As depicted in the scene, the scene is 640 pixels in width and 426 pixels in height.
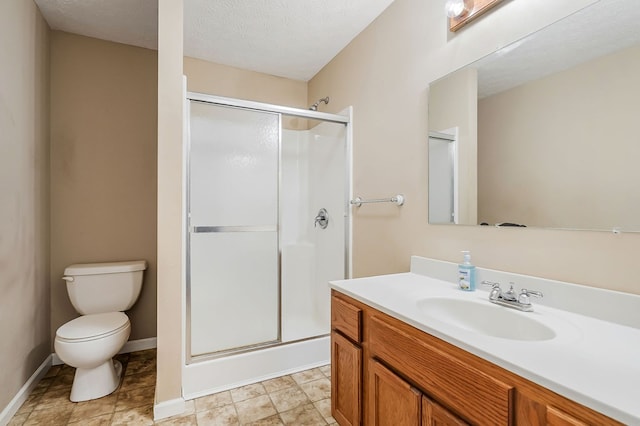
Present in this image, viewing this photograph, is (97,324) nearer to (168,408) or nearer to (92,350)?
(92,350)

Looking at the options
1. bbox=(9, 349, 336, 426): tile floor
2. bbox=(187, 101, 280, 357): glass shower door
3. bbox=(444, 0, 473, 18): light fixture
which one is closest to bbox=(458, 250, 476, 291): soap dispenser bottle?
bbox=(9, 349, 336, 426): tile floor

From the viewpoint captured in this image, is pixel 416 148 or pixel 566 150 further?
pixel 416 148

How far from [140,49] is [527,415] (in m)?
3.25

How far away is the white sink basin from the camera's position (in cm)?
101

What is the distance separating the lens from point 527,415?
681 mm

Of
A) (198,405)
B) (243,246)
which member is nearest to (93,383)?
(198,405)

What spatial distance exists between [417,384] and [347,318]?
0.43m

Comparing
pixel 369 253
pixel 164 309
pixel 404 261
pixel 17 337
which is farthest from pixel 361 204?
pixel 17 337

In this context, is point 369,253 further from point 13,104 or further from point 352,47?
point 13,104

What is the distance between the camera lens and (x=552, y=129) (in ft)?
3.74

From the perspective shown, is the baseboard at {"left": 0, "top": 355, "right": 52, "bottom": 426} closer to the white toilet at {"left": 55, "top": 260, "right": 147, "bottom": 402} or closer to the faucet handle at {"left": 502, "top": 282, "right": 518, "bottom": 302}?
the white toilet at {"left": 55, "top": 260, "right": 147, "bottom": 402}

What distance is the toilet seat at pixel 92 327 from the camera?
1.74 m

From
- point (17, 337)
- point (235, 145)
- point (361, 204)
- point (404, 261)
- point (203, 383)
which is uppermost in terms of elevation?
point (235, 145)

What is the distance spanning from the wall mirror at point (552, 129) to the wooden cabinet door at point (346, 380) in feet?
2.65
